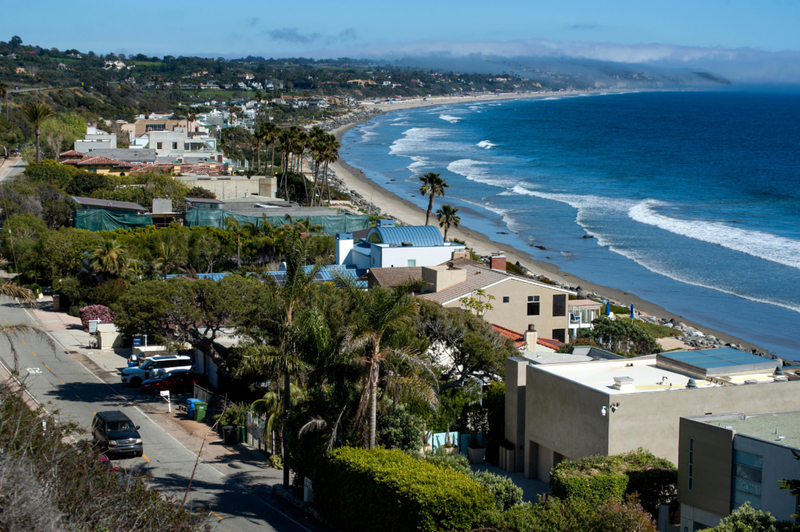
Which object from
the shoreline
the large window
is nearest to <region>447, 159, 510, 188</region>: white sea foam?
the shoreline

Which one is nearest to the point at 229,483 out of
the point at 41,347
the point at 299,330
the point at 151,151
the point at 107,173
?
the point at 299,330

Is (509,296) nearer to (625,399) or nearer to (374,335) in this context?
(625,399)

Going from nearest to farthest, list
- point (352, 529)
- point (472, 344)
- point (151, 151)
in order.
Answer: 1. point (352, 529)
2. point (472, 344)
3. point (151, 151)

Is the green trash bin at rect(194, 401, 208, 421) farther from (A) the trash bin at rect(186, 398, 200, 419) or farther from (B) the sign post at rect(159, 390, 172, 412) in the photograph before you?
(B) the sign post at rect(159, 390, 172, 412)

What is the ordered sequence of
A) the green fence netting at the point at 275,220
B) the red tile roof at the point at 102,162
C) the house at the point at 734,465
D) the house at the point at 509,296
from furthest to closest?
the red tile roof at the point at 102,162 < the green fence netting at the point at 275,220 < the house at the point at 509,296 < the house at the point at 734,465

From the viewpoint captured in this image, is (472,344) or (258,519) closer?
(258,519)

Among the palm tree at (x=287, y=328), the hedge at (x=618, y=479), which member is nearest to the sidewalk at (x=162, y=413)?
the palm tree at (x=287, y=328)

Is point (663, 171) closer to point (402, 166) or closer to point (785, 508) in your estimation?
point (402, 166)

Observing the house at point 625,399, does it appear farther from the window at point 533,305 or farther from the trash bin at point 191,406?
the trash bin at point 191,406
